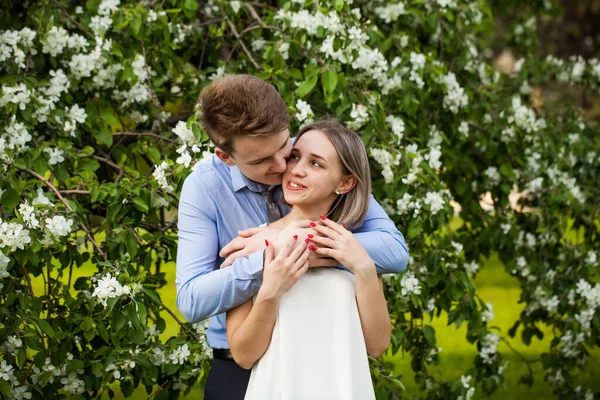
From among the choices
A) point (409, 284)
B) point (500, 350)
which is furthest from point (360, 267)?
point (500, 350)

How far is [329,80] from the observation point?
3.84 m

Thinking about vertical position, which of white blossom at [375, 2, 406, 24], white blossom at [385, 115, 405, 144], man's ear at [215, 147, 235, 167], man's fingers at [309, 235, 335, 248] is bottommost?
man's fingers at [309, 235, 335, 248]

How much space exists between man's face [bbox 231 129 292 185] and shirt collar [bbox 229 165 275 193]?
0.03 metres

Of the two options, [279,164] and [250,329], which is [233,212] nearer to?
[279,164]

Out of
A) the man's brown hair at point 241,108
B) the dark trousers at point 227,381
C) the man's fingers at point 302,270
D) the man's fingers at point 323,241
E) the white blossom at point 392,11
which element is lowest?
the dark trousers at point 227,381

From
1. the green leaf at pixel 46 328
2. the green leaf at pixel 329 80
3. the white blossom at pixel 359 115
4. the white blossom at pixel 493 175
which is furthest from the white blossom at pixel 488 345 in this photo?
the green leaf at pixel 46 328

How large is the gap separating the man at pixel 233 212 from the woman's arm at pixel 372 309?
0.32 feet

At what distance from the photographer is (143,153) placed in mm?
4266

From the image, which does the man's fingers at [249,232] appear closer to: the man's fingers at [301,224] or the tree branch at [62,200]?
the man's fingers at [301,224]

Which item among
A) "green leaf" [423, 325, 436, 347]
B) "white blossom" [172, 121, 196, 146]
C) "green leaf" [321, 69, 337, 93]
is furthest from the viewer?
"green leaf" [423, 325, 436, 347]

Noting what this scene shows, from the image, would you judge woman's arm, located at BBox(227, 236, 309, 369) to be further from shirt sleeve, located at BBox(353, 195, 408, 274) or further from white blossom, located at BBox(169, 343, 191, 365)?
white blossom, located at BBox(169, 343, 191, 365)

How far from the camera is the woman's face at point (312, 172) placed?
2416 mm

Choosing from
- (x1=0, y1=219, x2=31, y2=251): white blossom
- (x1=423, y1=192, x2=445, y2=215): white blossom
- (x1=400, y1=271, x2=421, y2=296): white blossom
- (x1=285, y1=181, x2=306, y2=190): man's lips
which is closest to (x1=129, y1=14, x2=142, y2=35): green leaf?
(x1=0, y1=219, x2=31, y2=251): white blossom

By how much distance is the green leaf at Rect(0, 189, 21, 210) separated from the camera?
10.8 feet
